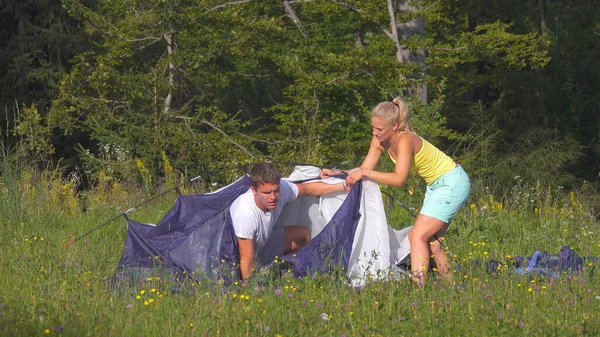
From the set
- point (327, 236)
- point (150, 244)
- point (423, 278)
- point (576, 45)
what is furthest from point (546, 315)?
point (576, 45)

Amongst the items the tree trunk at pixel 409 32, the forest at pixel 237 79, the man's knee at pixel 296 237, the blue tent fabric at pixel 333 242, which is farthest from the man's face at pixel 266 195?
the tree trunk at pixel 409 32

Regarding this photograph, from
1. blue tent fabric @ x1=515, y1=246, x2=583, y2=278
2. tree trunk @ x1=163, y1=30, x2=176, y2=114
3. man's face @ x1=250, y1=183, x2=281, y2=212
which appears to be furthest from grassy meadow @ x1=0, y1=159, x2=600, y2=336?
tree trunk @ x1=163, y1=30, x2=176, y2=114

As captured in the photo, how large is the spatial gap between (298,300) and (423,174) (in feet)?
4.65

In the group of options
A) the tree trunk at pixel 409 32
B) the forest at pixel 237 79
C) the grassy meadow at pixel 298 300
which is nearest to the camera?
the grassy meadow at pixel 298 300

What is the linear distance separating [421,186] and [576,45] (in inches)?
700

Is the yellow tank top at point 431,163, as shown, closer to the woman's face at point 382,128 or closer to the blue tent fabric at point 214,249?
the woman's face at point 382,128

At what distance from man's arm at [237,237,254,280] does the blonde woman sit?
96cm

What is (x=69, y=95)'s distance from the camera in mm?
15758

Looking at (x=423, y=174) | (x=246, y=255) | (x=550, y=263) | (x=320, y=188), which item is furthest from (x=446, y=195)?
(x=246, y=255)

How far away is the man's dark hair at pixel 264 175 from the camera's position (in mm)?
6461

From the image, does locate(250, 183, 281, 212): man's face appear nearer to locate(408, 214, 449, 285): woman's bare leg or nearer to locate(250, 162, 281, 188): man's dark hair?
locate(250, 162, 281, 188): man's dark hair

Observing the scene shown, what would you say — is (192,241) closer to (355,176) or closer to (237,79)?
(355,176)

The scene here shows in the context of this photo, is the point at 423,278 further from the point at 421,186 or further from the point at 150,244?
the point at 421,186

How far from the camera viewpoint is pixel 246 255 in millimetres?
6590
